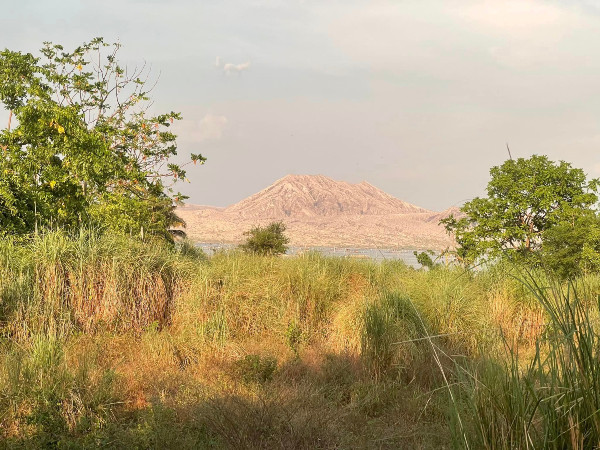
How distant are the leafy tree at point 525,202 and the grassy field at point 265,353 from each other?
6.60 m

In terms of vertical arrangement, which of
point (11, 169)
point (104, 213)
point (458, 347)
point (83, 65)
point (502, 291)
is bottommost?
point (458, 347)

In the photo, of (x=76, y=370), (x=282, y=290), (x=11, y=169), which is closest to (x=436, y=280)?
(x=282, y=290)

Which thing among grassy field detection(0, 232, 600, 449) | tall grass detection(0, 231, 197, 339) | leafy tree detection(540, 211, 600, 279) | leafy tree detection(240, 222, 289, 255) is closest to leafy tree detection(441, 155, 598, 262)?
leafy tree detection(540, 211, 600, 279)

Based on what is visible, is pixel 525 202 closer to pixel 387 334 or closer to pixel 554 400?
pixel 387 334

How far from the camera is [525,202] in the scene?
16266 mm

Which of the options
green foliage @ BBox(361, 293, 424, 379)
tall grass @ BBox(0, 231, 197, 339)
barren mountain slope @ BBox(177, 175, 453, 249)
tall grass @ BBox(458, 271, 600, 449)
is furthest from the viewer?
barren mountain slope @ BBox(177, 175, 453, 249)

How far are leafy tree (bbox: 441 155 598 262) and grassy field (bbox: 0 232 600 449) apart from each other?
6.60m

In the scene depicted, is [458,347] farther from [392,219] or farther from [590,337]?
[392,219]

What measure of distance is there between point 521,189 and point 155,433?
14449 millimetres

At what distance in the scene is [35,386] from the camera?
17.5ft

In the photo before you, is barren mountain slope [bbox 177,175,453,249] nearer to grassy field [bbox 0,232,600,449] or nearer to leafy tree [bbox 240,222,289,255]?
leafy tree [bbox 240,222,289,255]

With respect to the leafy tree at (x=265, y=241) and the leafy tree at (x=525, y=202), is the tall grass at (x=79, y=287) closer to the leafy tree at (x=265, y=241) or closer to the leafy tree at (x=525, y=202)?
the leafy tree at (x=525, y=202)

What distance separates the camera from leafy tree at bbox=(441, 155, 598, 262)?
1608 centimetres

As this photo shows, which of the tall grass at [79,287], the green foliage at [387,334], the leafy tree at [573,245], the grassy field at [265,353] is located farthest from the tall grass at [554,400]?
the leafy tree at [573,245]
